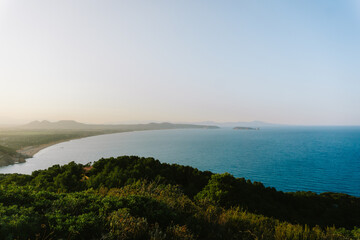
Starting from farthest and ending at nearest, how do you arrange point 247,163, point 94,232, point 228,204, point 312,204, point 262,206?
point 247,163, point 312,204, point 262,206, point 228,204, point 94,232

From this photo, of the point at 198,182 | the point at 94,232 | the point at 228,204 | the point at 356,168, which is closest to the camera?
the point at 94,232

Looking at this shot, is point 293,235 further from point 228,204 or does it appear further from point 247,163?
point 247,163

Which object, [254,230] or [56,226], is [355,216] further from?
[56,226]

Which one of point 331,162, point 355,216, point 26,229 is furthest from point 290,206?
point 331,162

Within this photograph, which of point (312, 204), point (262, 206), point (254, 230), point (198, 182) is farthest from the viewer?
point (312, 204)

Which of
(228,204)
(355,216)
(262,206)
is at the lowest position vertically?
(355,216)

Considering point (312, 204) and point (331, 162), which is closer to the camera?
point (312, 204)

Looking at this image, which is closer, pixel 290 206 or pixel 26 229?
pixel 26 229

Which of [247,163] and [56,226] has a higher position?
[56,226]

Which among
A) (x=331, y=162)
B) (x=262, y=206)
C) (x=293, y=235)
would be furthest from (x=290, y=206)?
(x=331, y=162)
